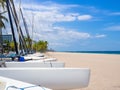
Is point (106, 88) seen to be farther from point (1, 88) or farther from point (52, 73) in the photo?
point (1, 88)

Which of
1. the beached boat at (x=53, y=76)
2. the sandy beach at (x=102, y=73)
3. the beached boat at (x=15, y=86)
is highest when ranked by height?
the beached boat at (x=15, y=86)

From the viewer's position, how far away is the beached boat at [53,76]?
22.6 ft

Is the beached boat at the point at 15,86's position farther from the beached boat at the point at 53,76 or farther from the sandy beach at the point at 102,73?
the sandy beach at the point at 102,73

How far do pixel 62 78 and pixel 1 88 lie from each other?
2489 mm

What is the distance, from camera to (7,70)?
704 centimetres

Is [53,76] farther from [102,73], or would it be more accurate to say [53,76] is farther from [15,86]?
[102,73]

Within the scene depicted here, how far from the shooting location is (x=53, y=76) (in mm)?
6895

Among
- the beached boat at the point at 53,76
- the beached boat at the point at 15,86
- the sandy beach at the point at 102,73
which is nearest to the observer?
the beached boat at the point at 15,86

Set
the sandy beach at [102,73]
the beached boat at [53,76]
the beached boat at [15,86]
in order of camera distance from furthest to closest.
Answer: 1. the sandy beach at [102,73]
2. the beached boat at [53,76]
3. the beached boat at [15,86]

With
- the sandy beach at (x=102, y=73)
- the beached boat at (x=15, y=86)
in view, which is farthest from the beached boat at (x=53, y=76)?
the sandy beach at (x=102, y=73)

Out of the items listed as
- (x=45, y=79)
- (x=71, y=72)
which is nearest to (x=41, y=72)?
(x=45, y=79)

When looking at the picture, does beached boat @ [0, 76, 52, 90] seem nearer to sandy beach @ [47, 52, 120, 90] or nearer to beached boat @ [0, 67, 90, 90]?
beached boat @ [0, 67, 90, 90]

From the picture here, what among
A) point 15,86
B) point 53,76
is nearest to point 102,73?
point 53,76

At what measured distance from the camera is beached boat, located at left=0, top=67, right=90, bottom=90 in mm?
6883
